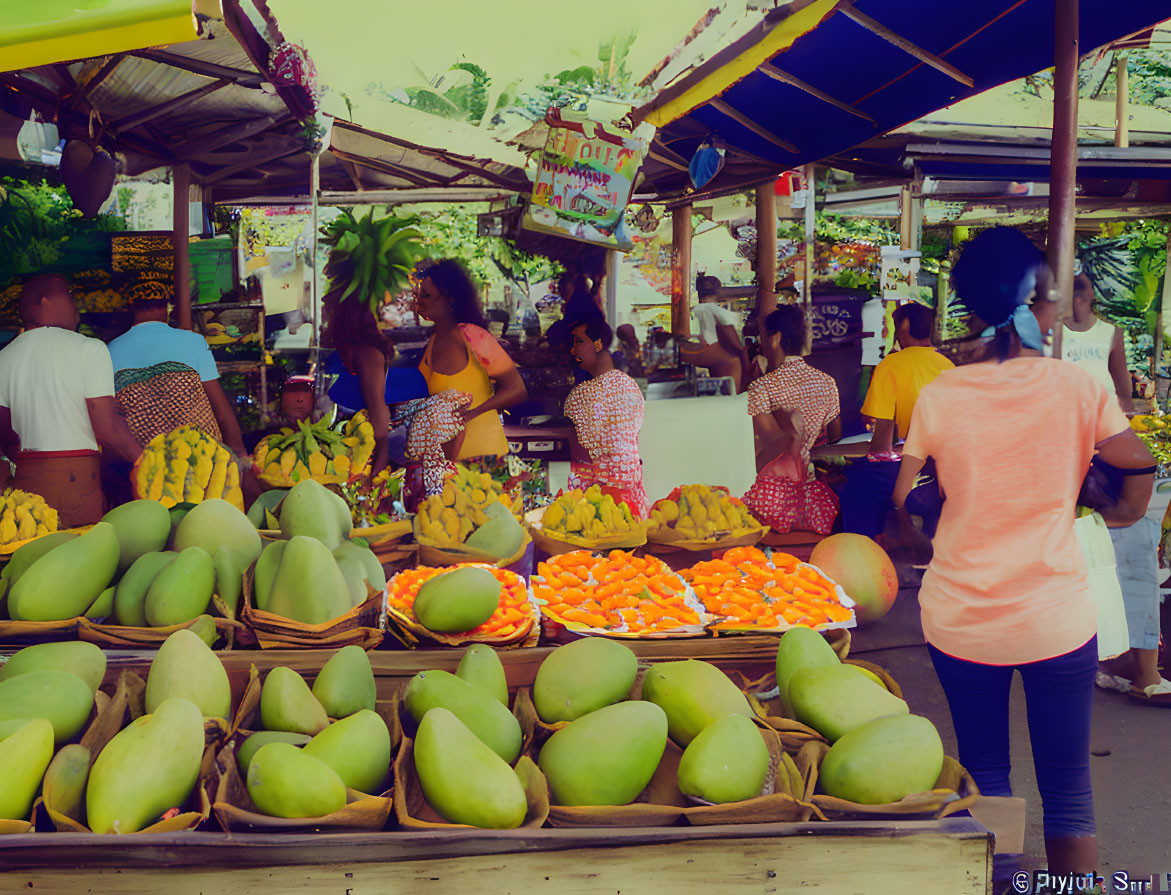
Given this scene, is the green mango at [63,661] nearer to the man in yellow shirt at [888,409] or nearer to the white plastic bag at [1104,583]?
the white plastic bag at [1104,583]

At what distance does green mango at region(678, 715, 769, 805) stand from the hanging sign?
12.9 ft

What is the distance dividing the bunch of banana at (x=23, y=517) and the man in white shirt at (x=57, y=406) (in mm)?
439

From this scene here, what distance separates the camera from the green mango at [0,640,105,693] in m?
1.65

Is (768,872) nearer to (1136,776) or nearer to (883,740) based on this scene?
(883,740)

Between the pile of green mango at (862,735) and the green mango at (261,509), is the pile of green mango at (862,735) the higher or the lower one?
the lower one

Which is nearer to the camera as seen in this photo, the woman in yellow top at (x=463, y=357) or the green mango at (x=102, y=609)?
the green mango at (x=102, y=609)

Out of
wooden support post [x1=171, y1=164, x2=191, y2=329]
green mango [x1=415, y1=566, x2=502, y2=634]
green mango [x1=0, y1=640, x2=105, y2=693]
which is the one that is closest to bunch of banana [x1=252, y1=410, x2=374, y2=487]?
green mango [x1=415, y1=566, x2=502, y2=634]

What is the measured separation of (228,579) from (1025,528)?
1.96m

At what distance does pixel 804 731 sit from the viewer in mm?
1572

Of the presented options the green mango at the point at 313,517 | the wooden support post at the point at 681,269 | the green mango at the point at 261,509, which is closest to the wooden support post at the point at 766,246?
the wooden support post at the point at 681,269

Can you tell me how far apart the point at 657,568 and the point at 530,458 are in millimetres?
3350

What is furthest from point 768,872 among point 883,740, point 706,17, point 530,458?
point 530,458

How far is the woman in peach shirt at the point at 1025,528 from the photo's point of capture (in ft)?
6.54

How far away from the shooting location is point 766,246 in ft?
21.8
